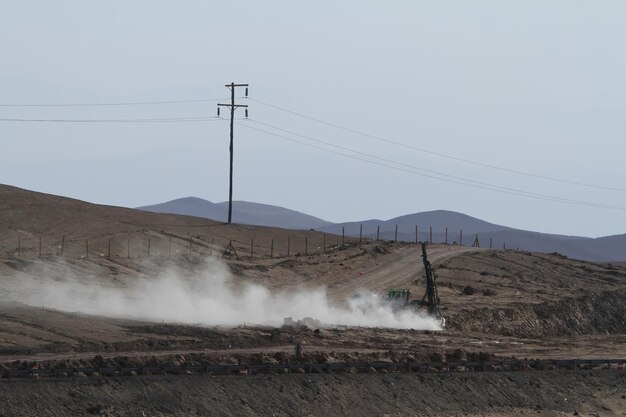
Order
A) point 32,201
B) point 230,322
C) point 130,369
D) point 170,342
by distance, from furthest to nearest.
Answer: point 32,201, point 230,322, point 170,342, point 130,369

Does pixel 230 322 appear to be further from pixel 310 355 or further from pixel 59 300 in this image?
pixel 310 355

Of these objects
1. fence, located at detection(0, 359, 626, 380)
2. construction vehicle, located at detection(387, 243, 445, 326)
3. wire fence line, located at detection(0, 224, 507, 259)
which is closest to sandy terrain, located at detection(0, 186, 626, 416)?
wire fence line, located at detection(0, 224, 507, 259)

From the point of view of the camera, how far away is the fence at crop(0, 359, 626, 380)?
4150cm

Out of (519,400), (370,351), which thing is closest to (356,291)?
(370,351)

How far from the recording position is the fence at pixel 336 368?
136ft

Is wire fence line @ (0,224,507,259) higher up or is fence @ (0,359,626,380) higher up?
wire fence line @ (0,224,507,259)

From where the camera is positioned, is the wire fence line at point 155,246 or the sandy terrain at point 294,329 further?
the wire fence line at point 155,246

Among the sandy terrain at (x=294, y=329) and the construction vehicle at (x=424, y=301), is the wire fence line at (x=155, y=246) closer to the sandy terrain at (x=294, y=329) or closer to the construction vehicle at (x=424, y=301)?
the sandy terrain at (x=294, y=329)

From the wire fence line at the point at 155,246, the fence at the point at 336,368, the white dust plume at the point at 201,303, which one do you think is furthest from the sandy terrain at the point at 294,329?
the white dust plume at the point at 201,303

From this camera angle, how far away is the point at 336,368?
164 feet

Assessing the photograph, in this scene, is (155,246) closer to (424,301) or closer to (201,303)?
(201,303)

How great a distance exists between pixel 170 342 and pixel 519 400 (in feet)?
51.4

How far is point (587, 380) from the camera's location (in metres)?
58.5

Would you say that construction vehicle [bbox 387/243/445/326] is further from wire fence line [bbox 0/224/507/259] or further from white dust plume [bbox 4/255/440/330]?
wire fence line [bbox 0/224/507/259]
